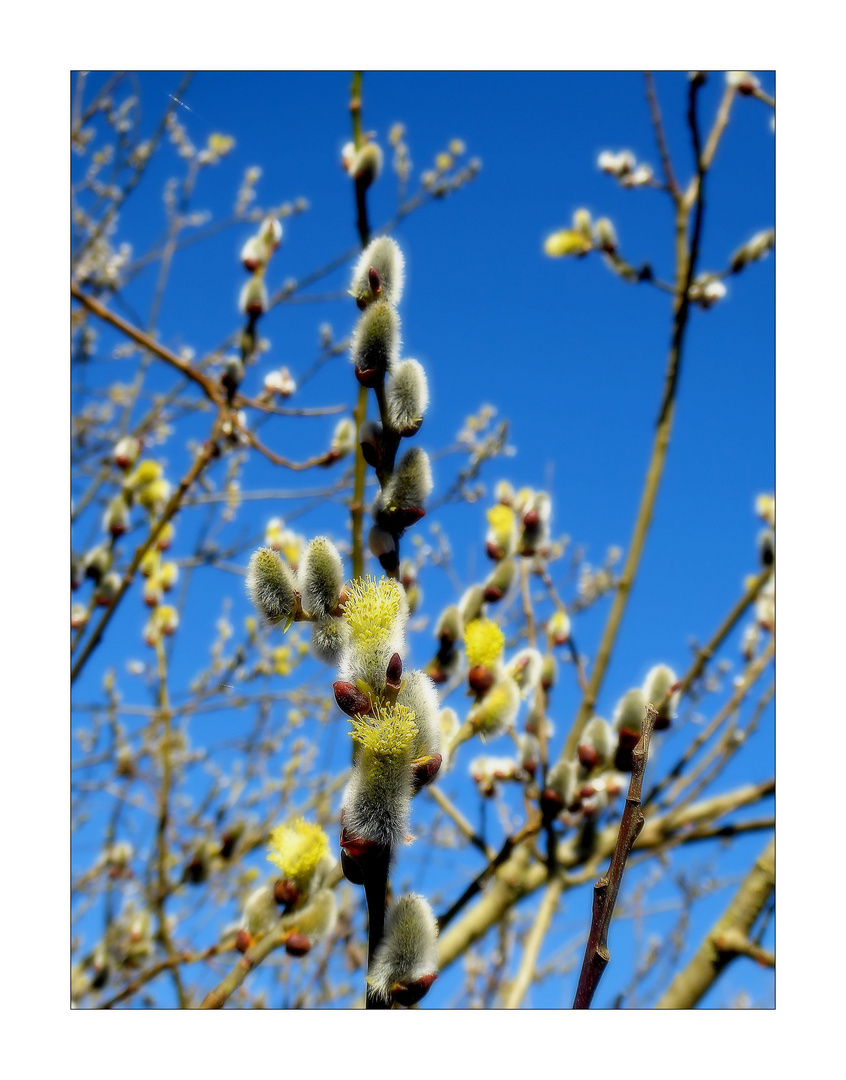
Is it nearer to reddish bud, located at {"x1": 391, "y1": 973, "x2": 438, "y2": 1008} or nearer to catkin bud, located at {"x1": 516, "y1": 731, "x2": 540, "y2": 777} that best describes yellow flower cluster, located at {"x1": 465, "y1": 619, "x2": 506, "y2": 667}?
reddish bud, located at {"x1": 391, "y1": 973, "x2": 438, "y2": 1008}

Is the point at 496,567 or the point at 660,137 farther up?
the point at 660,137

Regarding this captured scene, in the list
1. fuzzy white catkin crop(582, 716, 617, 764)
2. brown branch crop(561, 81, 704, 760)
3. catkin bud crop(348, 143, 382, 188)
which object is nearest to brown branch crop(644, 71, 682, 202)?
brown branch crop(561, 81, 704, 760)

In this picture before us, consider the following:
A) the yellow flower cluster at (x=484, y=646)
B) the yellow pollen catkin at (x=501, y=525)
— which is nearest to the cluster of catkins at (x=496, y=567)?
the yellow pollen catkin at (x=501, y=525)

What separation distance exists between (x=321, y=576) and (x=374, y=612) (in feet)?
0.18

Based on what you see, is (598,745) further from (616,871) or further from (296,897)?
(616,871)

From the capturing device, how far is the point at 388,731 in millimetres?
486

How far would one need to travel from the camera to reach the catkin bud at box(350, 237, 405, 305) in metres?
0.60

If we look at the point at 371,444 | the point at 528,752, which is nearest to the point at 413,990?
the point at 371,444

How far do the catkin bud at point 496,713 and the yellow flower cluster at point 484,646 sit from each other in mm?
30
